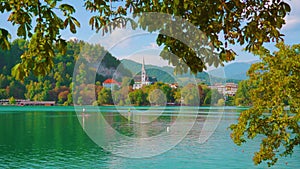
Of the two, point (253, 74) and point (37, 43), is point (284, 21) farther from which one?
point (253, 74)

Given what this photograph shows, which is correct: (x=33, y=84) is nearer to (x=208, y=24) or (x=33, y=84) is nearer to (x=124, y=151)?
(x=124, y=151)

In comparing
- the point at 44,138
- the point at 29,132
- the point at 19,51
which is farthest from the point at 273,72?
the point at 19,51

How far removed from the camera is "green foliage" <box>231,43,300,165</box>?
780cm

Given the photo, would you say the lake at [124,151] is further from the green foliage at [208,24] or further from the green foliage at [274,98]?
the green foliage at [208,24]

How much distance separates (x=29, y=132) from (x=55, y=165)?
42.1 feet

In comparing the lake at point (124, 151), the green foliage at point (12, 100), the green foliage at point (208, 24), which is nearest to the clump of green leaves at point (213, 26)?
the green foliage at point (208, 24)

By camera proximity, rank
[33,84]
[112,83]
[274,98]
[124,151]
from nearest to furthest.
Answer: [112,83]
[274,98]
[124,151]
[33,84]

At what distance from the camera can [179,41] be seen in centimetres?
309

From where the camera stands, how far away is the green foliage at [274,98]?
7797mm

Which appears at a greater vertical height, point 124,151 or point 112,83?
point 112,83

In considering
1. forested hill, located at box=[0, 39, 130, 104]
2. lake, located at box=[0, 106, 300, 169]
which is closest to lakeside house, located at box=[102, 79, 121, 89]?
lake, located at box=[0, 106, 300, 169]

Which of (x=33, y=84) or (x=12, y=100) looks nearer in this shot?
(x=33, y=84)

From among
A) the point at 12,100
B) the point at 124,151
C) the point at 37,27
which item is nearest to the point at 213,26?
the point at 37,27

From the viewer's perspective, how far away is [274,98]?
795 cm
